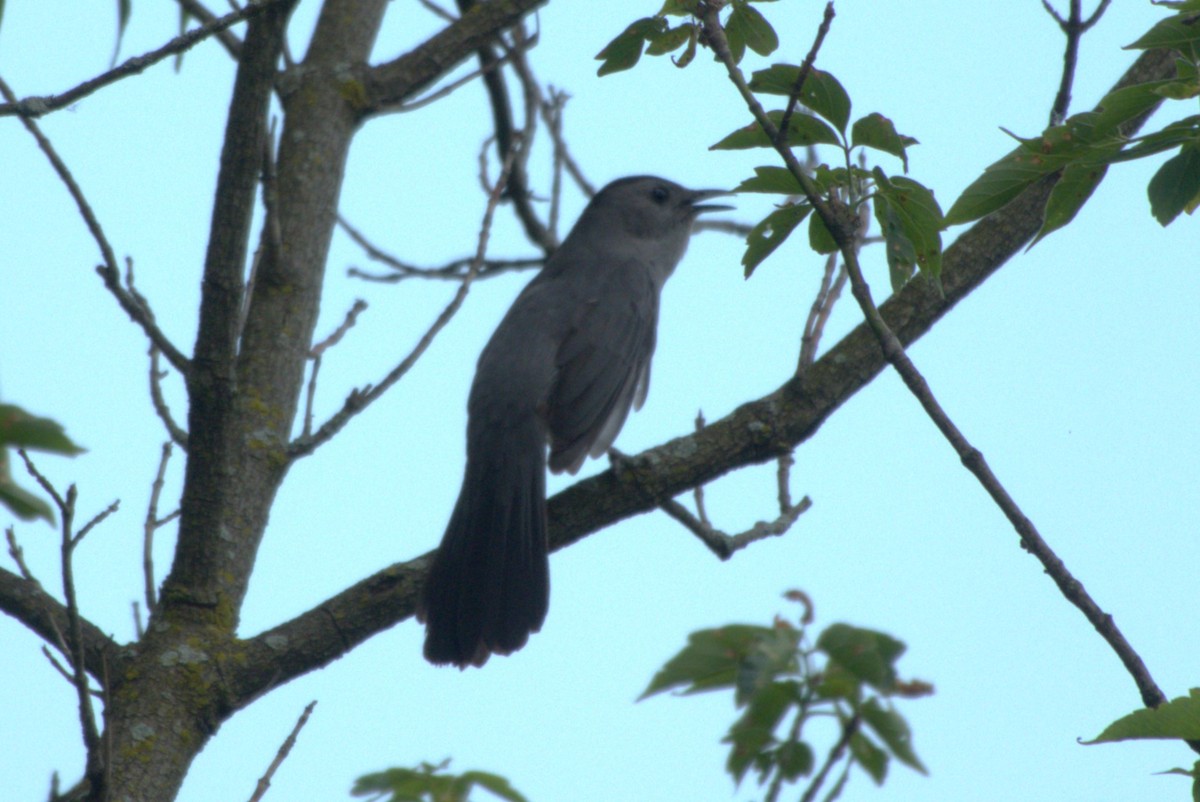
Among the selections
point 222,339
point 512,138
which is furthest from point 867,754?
point 512,138

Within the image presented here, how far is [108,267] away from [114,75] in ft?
2.56

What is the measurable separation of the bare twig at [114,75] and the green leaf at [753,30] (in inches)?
42.9

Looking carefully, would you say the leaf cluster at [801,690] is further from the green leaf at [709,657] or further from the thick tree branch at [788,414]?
the thick tree branch at [788,414]

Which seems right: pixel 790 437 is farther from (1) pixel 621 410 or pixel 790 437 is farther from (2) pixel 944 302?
(1) pixel 621 410

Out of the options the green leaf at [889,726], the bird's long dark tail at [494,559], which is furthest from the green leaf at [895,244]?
the bird's long dark tail at [494,559]

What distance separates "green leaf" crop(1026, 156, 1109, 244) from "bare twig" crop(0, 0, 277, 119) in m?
1.67

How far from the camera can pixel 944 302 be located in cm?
374

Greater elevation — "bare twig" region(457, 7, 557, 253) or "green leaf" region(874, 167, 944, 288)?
"bare twig" region(457, 7, 557, 253)

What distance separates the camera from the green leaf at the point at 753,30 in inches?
114

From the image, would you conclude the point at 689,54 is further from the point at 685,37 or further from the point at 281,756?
the point at 281,756

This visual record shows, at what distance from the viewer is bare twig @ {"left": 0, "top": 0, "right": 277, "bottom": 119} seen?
2.54 m

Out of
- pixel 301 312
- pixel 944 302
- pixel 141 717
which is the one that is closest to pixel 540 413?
pixel 301 312

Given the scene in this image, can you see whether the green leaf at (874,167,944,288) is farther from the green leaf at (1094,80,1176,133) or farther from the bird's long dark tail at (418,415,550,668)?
the bird's long dark tail at (418,415,550,668)

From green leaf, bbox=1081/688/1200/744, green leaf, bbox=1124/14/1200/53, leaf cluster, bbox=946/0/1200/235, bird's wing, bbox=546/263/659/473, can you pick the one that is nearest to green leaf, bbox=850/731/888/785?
green leaf, bbox=1081/688/1200/744
